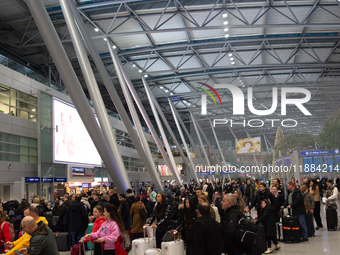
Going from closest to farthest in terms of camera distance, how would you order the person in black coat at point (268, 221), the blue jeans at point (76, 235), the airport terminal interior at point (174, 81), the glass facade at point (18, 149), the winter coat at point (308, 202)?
the person in black coat at point (268, 221) → the blue jeans at point (76, 235) → the winter coat at point (308, 202) → the glass facade at point (18, 149) → the airport terminal interior at point (174, 81)

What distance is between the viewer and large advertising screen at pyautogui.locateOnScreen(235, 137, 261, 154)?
28.3 metres

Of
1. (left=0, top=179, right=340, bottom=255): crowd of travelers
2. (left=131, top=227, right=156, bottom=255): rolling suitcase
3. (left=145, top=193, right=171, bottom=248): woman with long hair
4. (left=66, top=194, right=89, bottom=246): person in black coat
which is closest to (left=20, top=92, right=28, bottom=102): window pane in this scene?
(left=0, top=179, right=340, bottom=255): crowd of travelers

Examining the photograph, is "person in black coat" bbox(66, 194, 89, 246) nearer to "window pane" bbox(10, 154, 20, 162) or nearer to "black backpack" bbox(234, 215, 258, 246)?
"black backpack" bbox(234, 215, 258, 246)

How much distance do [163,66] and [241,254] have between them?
28.7 metres

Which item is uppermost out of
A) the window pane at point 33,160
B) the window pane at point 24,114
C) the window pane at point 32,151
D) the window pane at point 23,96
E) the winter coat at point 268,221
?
the window pane at point 23,96

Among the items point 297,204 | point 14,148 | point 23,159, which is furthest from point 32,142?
point 297,204

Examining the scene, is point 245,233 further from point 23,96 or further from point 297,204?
point 23,96

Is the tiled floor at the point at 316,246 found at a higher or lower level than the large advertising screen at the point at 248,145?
lower

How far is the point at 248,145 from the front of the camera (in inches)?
1156

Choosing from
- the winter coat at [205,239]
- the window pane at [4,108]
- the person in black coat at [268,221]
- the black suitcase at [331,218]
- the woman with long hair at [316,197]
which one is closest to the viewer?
the winter coat at [205,239]

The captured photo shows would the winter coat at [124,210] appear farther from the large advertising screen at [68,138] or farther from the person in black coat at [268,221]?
the large advertising screen at [68,138]

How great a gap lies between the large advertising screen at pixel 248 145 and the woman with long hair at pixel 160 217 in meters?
20.4

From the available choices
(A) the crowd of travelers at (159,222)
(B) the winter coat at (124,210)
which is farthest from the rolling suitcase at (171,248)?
(B) the winter coat at (124,210)

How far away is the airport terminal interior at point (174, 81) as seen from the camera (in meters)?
21.9
